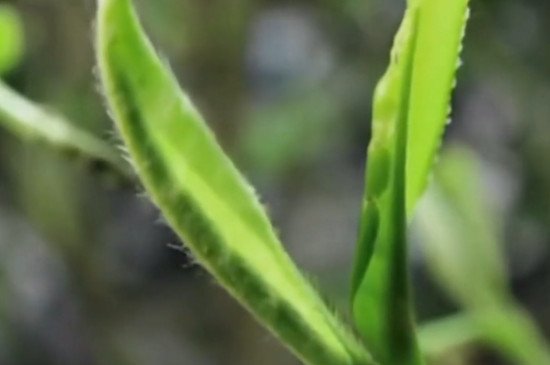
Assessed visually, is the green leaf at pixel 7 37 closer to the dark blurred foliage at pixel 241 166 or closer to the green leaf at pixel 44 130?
the green leaf at pixel 44 130

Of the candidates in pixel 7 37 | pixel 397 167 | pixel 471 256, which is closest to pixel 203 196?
pixel 397 167

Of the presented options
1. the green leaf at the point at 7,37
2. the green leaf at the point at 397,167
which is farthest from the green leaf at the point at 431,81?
the green leaf at the point at 7,37

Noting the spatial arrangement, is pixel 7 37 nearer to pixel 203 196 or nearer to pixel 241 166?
pixel 203 196

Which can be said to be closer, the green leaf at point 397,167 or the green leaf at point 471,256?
the green leaf at point 397,167

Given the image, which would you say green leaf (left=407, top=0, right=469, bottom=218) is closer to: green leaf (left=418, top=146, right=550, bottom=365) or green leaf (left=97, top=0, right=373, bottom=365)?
green leaf (left=97, top=0, right=373, bottom=365)

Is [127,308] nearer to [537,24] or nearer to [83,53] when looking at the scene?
[83,53]

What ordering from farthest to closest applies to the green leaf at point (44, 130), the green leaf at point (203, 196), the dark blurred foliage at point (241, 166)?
1. the dark blurred foliage at point (241, 166)
2. the green leaf at point (44, 130)
3. the green leaf at point (203, 196)
